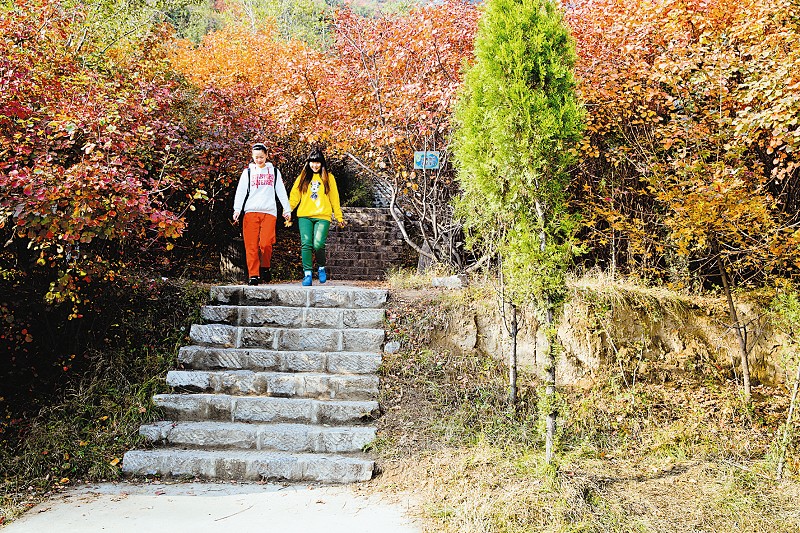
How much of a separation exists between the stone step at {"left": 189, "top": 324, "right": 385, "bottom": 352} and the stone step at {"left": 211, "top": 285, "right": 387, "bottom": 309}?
20.0 inches

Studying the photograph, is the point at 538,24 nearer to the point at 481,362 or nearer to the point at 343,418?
the point at 481,362

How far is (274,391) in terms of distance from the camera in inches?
198

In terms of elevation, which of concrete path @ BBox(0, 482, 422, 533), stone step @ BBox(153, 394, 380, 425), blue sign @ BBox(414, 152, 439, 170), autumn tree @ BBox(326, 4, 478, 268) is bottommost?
concrete path @ BBox(0, 482, 422, 533)

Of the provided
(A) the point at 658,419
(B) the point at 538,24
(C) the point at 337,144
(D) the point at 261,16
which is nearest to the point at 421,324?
(A) the point at 658,419

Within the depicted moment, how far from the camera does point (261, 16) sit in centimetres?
2206

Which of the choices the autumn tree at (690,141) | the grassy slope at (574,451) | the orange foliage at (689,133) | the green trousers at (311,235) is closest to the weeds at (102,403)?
the green trousers at (311,235)

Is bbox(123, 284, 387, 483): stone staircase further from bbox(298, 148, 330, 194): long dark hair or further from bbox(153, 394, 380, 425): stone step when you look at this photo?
bbox(298, 148, 330, 194): long dark hair

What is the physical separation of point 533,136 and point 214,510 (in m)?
3.45

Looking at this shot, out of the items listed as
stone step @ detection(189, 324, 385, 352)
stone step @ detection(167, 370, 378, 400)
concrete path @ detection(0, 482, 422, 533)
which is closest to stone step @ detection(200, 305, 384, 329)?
stone step @ detection(189, 324, 385, 352)

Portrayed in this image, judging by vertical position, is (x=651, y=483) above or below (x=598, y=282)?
below

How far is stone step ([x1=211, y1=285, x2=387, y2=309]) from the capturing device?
6.05m

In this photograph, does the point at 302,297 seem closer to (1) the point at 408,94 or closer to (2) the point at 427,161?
(2) the point at 427,161

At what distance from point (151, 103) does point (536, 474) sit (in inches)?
184

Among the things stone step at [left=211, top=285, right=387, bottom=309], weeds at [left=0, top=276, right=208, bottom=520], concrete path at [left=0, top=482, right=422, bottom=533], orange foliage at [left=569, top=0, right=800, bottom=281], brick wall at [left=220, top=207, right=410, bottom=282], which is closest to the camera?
concrete path at [left=0, top=482, right=422, bottom=533]
